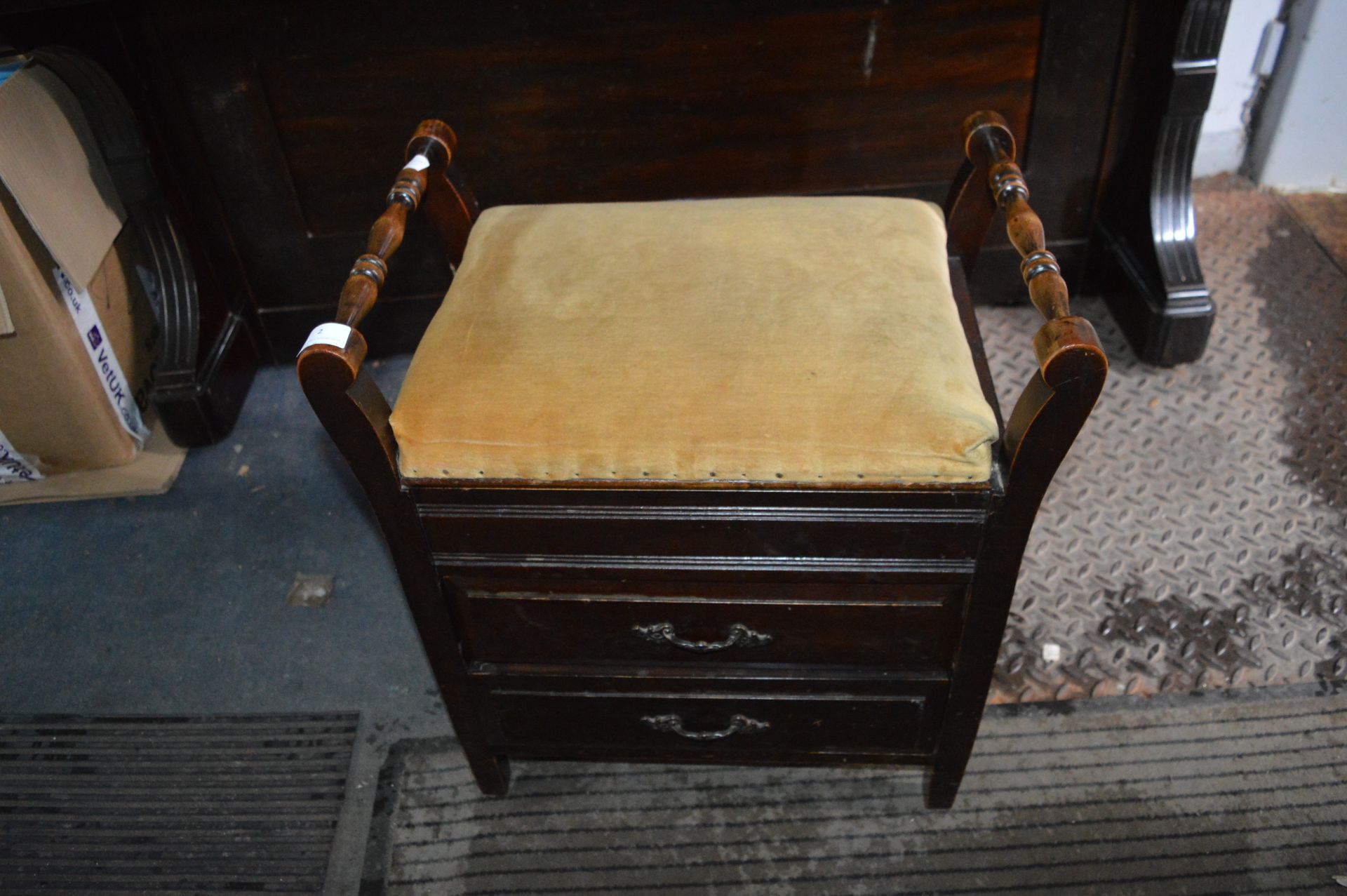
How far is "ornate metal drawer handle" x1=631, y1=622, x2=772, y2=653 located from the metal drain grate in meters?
0.48

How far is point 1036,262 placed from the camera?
33.9 inches

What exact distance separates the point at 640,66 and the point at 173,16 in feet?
2.06

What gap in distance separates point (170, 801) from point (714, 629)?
0.71 m

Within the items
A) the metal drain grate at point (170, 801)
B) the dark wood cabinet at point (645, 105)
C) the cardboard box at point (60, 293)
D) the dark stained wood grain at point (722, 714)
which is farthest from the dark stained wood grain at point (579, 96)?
the dark stained wood grain at point (722, 714)

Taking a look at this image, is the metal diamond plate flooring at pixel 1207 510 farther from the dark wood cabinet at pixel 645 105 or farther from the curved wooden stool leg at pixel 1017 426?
the curved wooden stool leg at pixel 1017 426

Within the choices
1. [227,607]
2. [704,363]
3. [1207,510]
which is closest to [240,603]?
[227,607]

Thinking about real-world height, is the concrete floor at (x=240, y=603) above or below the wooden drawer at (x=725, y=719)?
below

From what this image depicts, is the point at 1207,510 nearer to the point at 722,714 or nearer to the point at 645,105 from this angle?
the point at 722,714

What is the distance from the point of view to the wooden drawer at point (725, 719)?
1015 millimetres

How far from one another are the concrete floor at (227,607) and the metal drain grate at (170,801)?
0.03 metres

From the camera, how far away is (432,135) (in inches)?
43.9

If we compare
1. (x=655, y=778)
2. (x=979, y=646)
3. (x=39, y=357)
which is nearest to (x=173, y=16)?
(x=39, y=357)

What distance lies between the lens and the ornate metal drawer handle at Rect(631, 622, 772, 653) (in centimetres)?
96

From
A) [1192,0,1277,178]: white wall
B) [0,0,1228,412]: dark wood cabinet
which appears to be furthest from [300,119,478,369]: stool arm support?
[1192,0,1277,178]: white wall
